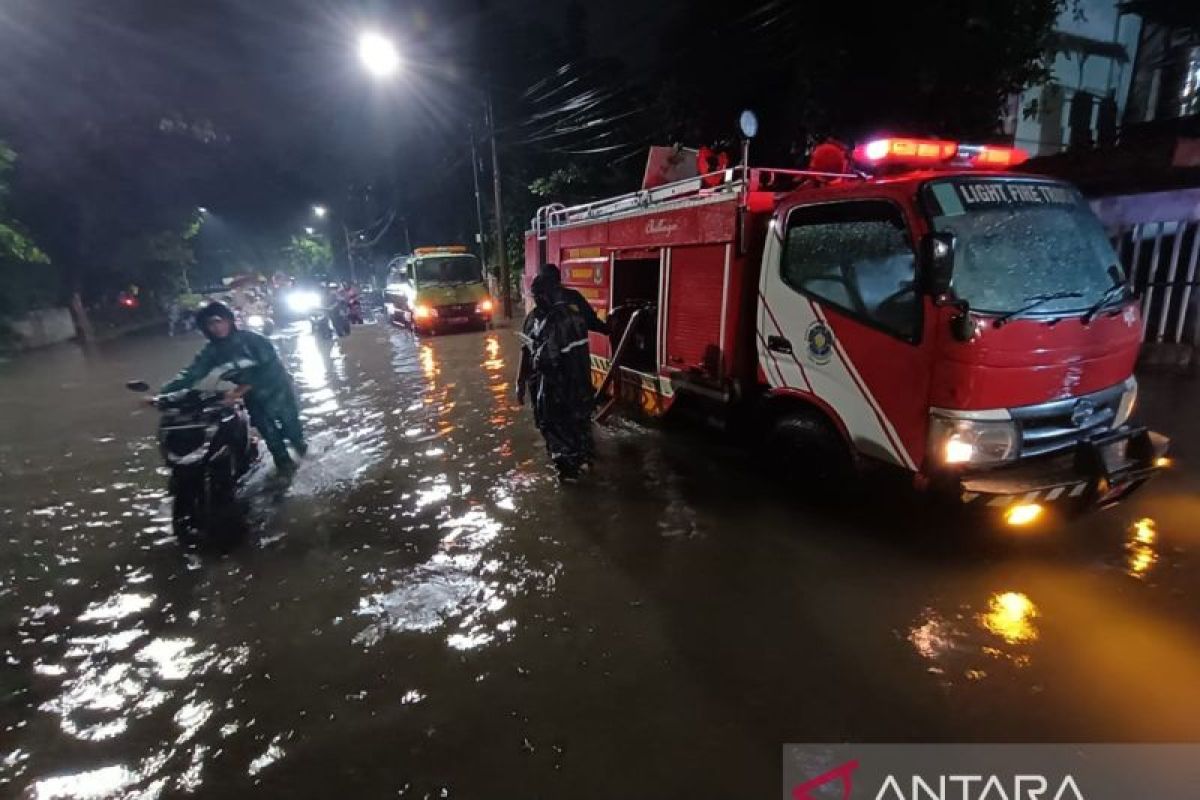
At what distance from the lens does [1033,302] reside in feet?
10.9

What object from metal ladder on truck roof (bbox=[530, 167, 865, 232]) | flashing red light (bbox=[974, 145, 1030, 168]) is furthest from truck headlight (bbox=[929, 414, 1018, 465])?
metal ladder on truck roof (bbox=[530, 167, 865, 232])

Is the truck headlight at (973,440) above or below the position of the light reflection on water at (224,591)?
above

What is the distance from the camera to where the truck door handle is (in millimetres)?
4312

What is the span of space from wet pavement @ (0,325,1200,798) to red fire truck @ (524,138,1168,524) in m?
0.63

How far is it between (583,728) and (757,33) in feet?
35.6

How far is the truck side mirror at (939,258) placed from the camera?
310cm

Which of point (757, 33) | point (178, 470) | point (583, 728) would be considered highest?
point (757, 33)

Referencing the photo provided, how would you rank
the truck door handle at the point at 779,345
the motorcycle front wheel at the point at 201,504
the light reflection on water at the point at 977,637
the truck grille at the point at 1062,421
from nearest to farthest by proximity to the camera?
1. the light reflection on water at the point at 977,637
2. the truck grille at the point at 1062,421
3. the truck door handle at the point at 779,345
4. the motorcycle front wheel at the point at 201,504

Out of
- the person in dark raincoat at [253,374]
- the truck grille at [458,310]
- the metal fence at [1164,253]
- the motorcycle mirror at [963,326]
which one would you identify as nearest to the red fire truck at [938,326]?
the motorcycle mirror at [963,326]

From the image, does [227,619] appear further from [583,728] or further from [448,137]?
[448,137]

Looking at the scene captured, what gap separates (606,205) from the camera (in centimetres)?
689

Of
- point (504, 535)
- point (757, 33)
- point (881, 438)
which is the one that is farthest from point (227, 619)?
point (757, 33)

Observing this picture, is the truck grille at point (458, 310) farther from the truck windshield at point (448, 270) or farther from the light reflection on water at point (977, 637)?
the light reflection on water at point (977, 637)

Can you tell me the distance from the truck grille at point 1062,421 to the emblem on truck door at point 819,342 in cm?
108
